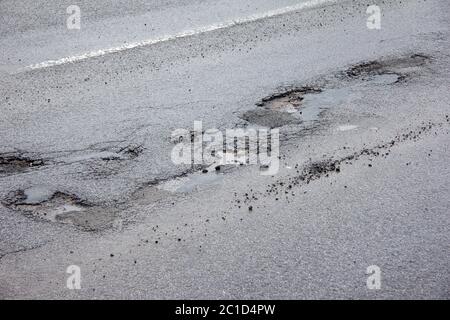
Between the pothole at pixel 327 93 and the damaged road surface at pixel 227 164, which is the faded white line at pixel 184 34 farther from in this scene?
the pothole at pixel 327 93

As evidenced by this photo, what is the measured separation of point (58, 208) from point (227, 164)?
1708 mm

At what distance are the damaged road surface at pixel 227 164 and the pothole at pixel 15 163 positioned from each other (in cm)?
2

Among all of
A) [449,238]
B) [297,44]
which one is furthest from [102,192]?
[297,44]

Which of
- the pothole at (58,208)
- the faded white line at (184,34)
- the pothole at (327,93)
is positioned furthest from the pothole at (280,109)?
the faded white line at (184,34)

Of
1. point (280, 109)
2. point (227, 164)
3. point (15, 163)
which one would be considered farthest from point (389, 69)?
point (15, 163)

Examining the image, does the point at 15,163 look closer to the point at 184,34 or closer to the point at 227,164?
the point at 227,164

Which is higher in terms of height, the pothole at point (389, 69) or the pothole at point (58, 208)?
the pothole at point (389, 69)

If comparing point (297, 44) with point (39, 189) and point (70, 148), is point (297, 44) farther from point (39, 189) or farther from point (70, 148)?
point (39, 189)

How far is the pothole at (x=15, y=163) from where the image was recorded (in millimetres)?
4934

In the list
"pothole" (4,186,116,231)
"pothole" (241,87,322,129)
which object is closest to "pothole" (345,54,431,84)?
"pothole" (241,87,322,129)

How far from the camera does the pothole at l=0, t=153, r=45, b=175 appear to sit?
493 centimetres

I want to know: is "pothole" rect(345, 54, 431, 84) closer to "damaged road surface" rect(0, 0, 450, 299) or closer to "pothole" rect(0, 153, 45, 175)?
"damaged road surface" rect(0, 0, 450, 299)

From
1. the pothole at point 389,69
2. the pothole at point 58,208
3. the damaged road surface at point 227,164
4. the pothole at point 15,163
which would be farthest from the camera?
the pothole at point 389,69
